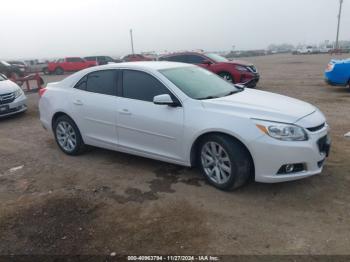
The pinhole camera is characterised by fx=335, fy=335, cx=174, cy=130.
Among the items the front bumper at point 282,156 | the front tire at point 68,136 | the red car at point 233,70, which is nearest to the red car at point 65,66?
the red car at point 233,70

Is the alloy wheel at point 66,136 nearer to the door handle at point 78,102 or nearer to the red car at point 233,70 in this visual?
the door handle at point 78,102

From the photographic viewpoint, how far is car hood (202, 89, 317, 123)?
12.7 ft

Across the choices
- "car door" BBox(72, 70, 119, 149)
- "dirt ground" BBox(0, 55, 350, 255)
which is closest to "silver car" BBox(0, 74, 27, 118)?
"dirt ground" BBox(0, 55, 350, 255)

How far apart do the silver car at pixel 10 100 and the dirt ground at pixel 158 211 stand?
3997 millimetres

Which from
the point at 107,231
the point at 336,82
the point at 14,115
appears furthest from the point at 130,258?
the point at 336,82

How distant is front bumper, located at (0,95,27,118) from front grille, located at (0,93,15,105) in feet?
0.25

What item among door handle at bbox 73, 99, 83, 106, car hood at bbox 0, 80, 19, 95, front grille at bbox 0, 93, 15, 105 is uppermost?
door handle at bbox 73, 99, 83, 106

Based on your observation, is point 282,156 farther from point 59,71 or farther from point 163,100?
point 59,71

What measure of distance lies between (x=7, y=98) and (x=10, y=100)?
96 mm

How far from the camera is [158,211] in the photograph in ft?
12.4

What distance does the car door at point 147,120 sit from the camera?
4336 mm

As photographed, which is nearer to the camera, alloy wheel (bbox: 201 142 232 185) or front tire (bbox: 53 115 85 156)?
alloy wheel (bbox: 201 142 232 185)

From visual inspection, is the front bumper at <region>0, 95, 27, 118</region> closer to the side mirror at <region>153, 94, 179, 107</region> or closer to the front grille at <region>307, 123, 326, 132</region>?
the side mirror at <region>153, 94, 179, 107</region>

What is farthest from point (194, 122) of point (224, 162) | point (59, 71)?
point (59, 71)
